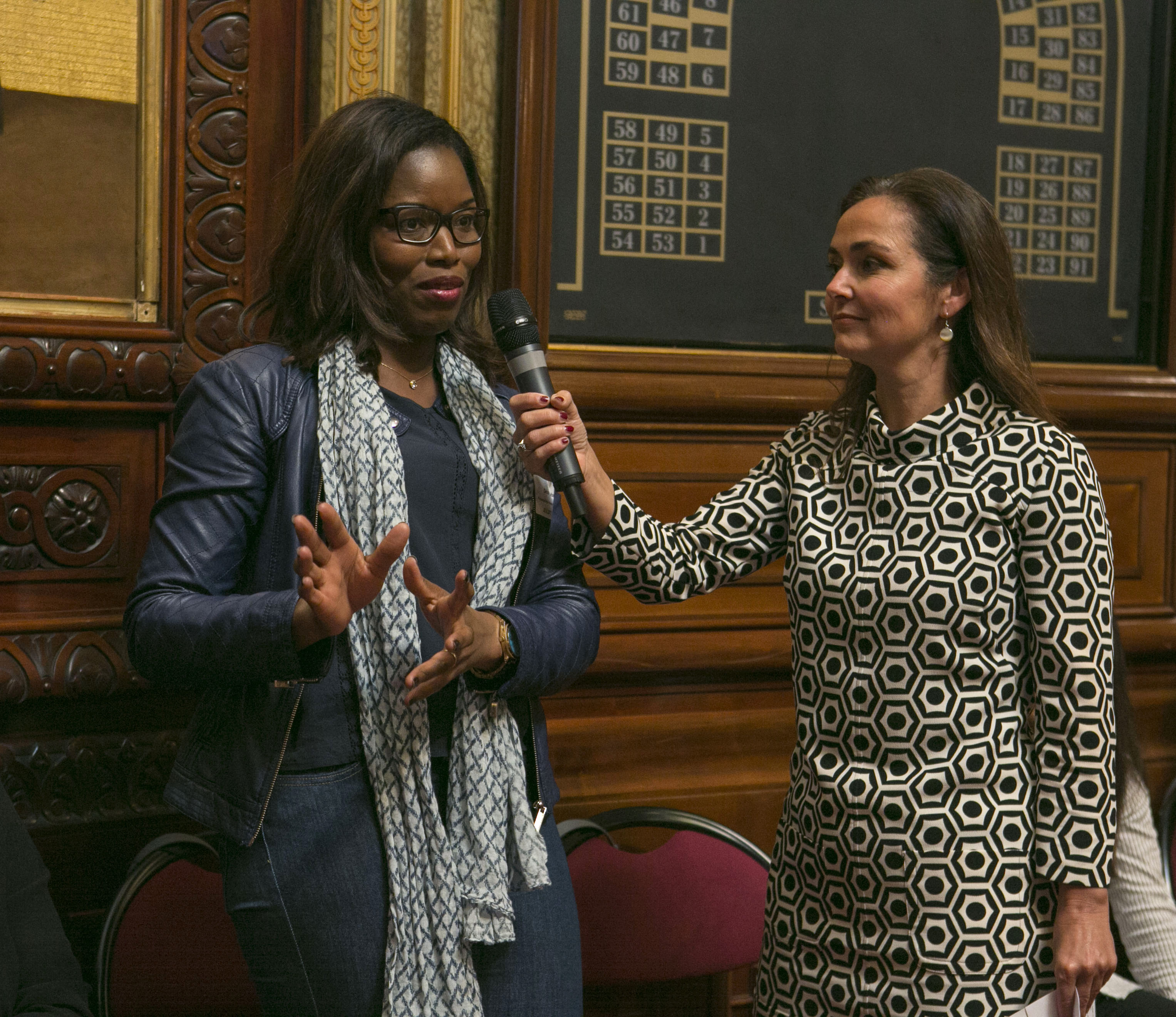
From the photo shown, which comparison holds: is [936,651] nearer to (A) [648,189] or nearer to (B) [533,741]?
(B) [533,741]

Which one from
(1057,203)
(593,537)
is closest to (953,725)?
(593,537)

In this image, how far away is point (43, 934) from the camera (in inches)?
59.7

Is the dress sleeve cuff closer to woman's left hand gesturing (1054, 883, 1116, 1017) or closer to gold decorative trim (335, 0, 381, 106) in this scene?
woman's left hand gesturing (1054, 883, 1116, 1017)

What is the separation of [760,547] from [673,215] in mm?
1006

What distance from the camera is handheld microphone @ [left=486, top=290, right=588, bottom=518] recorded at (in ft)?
5.19

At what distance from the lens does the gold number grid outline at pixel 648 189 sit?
2.46 meters

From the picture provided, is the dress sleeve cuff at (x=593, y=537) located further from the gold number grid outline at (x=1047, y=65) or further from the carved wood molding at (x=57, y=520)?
the gold number grid outline at (x=1047, y=65)

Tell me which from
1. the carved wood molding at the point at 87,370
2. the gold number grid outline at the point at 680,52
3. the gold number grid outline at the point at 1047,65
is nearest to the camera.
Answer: the carved wood molding at the point at 87,370

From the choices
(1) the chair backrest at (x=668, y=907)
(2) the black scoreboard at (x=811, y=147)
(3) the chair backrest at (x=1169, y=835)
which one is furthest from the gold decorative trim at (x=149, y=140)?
(3) the chair backrest at (x=1169, y=835)

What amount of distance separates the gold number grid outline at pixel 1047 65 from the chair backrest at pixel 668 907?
5.86 ft

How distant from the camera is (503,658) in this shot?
4.94 feet

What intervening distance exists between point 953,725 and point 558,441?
62cm

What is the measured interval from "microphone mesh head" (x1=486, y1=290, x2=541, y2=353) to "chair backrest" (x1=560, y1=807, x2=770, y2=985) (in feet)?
3.19

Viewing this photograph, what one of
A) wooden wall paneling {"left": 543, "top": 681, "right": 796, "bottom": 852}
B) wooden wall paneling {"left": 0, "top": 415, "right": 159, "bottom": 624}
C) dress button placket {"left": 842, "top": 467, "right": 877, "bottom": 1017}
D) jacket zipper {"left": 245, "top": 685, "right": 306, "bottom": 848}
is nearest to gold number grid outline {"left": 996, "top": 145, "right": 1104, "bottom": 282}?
wooden wall paneling {"left": 543, "top": 681, "right": 796, "bottom": 852}
